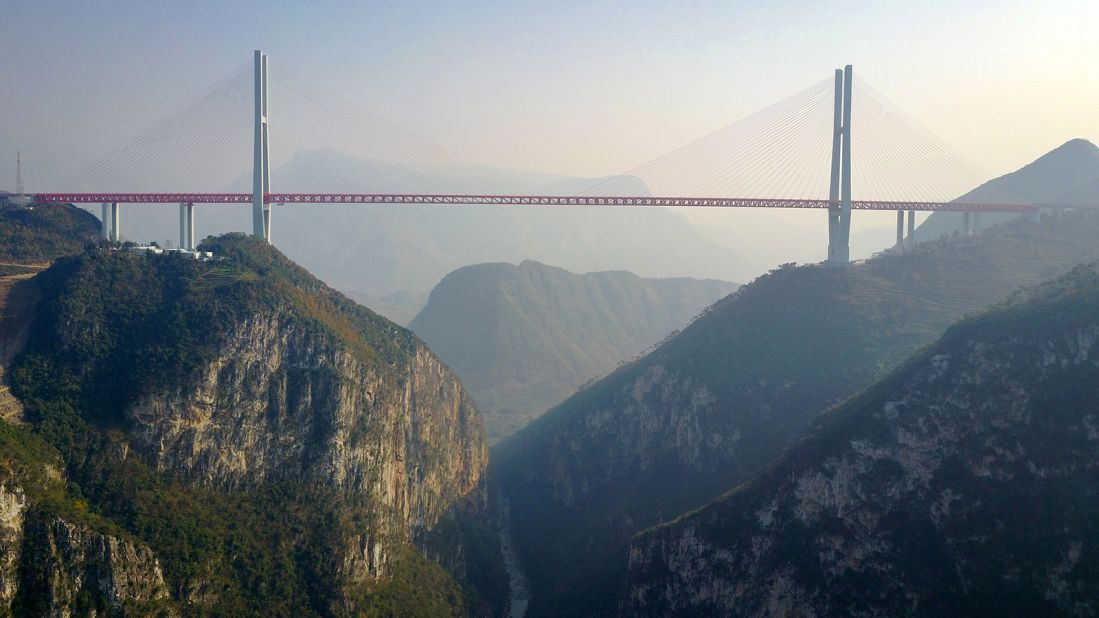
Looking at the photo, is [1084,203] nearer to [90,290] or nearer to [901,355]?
[901,355]

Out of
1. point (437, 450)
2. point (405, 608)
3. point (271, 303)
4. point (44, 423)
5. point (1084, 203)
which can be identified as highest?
point (1084, 203)

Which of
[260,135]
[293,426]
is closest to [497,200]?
[260,135]

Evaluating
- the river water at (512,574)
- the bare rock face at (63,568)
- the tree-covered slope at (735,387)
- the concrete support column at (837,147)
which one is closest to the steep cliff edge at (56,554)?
the bare rock face at (63,568)

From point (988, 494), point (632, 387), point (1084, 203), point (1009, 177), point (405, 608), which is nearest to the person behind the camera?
point (988, 494)

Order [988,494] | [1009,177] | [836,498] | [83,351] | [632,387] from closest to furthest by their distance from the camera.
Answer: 1. [988,494]
2. [836,498]
3. [83,351]
4. [632,387]
5. [1009,177]

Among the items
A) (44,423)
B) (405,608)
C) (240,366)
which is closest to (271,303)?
(240,366)

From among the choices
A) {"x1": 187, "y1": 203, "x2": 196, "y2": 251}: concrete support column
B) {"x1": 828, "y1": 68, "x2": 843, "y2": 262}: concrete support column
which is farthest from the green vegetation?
{"x1": 828, "y1": 68, "x2": 843, "y2": 262}: concrete support column
